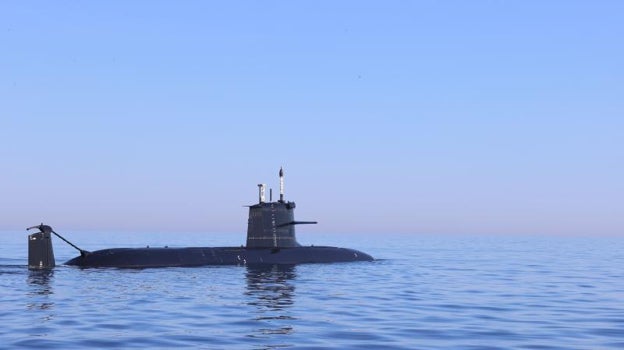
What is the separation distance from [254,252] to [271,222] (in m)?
2.10

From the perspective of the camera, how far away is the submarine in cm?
4328

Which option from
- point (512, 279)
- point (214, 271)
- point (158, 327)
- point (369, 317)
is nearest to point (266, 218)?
point (214, 271)

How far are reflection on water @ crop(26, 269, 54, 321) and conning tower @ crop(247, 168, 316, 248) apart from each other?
43.1 feet

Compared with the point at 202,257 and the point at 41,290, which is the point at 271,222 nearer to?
the point at 202,257

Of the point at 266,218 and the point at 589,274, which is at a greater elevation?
the point at 266,218

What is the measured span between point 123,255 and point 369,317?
22.2 m

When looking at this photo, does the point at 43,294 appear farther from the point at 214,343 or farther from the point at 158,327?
the point at 214,343

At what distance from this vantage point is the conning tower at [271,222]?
157 feet

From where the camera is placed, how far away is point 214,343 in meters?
19.1

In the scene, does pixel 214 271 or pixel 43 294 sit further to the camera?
pixel 214 271

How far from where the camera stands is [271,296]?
30422 millimetres

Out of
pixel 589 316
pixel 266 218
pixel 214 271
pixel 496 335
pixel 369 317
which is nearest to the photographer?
pixel 496 335

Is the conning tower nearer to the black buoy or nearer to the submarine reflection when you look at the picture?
the submarine reflection

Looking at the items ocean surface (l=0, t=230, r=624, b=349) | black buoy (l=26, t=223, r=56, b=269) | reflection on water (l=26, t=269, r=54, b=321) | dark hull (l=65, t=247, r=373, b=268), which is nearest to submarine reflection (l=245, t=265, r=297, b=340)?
ocean surface (l=0, t=230, r=624, b=349)
